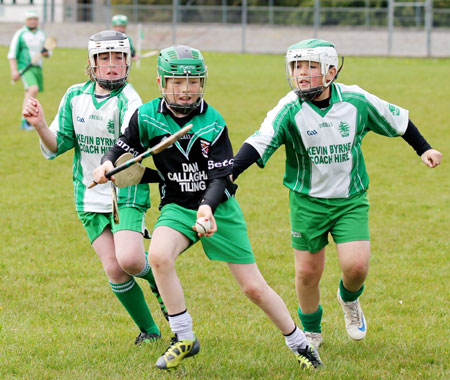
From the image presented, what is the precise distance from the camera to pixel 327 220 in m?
4.93

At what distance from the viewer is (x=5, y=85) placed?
22.3m

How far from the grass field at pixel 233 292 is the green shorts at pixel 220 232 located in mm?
741

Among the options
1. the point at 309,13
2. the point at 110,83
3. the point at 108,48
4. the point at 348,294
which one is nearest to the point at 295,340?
the point at 348,294

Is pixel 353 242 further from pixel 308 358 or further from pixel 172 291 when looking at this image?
pixel 172 291

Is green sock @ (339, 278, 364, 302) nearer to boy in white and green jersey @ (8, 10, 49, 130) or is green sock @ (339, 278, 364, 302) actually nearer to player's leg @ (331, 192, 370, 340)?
player's leg @ (331, 192, 370, 340)

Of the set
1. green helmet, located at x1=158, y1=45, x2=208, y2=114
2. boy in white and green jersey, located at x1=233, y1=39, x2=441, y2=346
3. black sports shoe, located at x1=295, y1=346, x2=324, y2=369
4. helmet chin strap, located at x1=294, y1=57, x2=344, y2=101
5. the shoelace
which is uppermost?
green helmet, located at x1=158, y1=45, x2=208, y2=114

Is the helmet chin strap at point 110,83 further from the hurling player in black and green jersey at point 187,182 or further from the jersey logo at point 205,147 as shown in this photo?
the jersey logo at point 205,147

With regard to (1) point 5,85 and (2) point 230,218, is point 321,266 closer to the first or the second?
(2) point 230,218

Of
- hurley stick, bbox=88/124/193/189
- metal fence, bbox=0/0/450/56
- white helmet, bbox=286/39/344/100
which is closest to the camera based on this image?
hurley stick, bbox=88/124/193/189

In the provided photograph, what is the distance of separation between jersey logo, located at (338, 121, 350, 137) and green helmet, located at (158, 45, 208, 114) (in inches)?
38.3

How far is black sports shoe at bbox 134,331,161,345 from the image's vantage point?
5180 mm

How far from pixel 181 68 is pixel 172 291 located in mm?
1304

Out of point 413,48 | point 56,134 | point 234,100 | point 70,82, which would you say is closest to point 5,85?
point 70,82

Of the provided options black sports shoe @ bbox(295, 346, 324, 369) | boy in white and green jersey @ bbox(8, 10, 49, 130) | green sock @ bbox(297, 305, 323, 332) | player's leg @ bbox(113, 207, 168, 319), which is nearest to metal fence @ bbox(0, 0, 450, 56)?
boy in white and green jersey @ bbox(8, 10, 49, 130)
